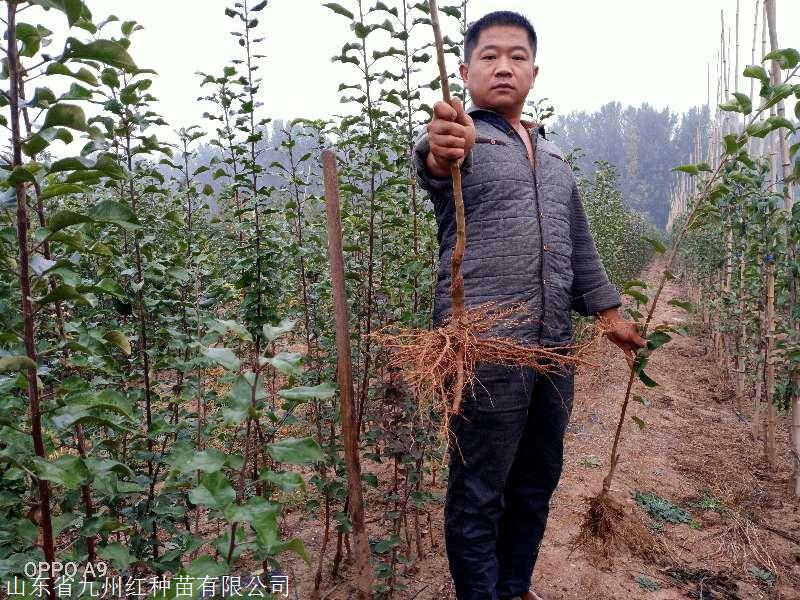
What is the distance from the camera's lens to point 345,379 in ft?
3.89

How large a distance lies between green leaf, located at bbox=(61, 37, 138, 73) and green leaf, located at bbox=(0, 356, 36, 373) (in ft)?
1.99

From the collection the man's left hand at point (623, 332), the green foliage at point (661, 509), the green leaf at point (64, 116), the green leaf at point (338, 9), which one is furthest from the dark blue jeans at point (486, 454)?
the green foliage at point (661, 509)

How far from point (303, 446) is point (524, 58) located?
152cm

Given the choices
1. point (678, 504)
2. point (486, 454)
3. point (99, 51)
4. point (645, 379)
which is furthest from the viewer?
point (678, 504)

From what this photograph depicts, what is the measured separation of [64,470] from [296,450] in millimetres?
456

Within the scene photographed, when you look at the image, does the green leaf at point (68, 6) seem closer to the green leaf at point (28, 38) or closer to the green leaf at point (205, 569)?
the green leaf at point (28, 38)

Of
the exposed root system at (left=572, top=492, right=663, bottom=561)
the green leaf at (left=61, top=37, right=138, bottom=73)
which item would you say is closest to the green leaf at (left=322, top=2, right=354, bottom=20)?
the green leaf at (left=61, top=37, right=138, bottom=73)

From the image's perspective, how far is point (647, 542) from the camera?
2.95 m

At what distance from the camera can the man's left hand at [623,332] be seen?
2.21 m

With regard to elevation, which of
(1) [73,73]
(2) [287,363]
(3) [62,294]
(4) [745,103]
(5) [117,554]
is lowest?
(5) [117,554]

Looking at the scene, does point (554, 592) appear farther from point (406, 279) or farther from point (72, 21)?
point (72, 21)

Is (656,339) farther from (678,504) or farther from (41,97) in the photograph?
(678,504)

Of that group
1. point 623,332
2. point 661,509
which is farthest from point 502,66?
point 661,509

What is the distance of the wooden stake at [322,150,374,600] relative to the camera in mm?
1187
